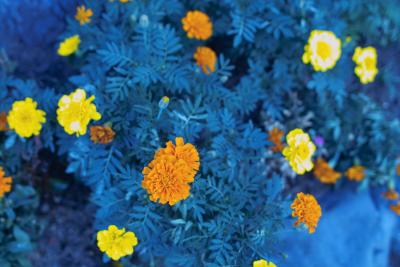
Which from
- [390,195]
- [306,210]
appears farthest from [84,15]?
[390,195]

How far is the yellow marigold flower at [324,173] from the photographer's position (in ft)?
7.97

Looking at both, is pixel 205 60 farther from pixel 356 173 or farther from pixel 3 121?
pixel 356 173

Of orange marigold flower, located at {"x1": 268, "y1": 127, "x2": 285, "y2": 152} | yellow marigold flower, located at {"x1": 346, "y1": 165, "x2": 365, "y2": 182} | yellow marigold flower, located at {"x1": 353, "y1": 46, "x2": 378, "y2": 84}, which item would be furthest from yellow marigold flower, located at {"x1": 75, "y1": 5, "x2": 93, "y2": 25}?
yellow marigold flower, located at {"x1": 346, "y1": 165, "x2": 365, "y2": 182}

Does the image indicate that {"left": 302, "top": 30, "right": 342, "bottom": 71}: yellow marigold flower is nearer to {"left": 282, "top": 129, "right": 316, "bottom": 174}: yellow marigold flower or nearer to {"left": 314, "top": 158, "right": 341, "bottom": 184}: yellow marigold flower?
{"left": 282, "top": 129, "right": 316, "bottom": 174}: yellow marigold flower

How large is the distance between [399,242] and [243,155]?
51.9 inches

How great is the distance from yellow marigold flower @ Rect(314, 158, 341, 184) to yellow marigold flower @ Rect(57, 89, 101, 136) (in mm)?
1392

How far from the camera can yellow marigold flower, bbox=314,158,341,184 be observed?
2.43m

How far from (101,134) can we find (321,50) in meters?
1.12

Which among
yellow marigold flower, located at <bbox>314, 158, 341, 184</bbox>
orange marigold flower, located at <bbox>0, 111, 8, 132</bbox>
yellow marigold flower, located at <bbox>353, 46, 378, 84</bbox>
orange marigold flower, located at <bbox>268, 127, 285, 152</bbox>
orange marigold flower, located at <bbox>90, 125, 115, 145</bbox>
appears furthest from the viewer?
yellow marigold flower, located at <bbox>314, 158, 341, 184</bbox>

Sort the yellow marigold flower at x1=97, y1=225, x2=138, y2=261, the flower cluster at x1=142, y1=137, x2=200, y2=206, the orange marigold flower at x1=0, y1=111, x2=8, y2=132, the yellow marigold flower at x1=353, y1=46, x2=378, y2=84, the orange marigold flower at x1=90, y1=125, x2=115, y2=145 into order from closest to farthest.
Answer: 1. the flower cluster at x1=142, y1=137, x2=200, y2=206
2. the yellow marigold flower at x1=97, y1=225, x2=138, y2=261
3. the orange marigold flower at x1=90, y1=125, x2=115, y2=145
4. the orange marigold flower at x1=0, y1=111, x2=8, y2=132
5. the yellow marigold flower at x1=353, y1=46, x2=378, y2=84

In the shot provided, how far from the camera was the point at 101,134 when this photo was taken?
1670mm

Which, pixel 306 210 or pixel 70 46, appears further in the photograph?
pixel 70 46

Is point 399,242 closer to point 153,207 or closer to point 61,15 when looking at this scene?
point 153,207

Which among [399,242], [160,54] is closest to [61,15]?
[160,54]
